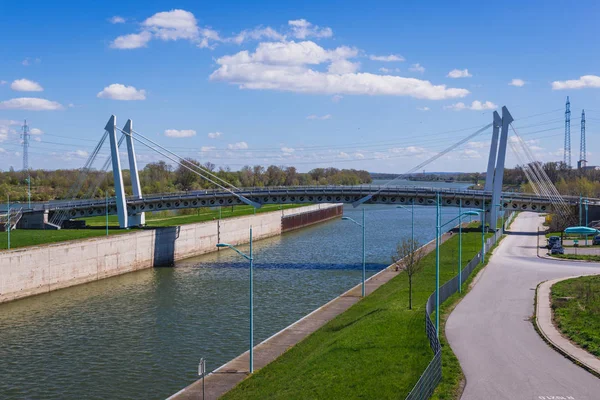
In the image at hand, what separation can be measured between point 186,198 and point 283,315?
34.4 m

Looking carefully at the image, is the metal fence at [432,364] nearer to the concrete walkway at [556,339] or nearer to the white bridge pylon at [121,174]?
the concrete walkway at [556,339]

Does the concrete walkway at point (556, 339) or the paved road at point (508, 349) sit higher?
the concrete walkway at point (556, 339)

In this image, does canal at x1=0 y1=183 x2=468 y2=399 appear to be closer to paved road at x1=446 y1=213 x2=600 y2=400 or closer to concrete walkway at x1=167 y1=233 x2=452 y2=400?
concrete walkway at x1=167 y1=233 x2=452 y2=400

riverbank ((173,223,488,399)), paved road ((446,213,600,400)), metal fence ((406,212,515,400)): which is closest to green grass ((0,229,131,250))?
riverbank ((173,223,488,399))

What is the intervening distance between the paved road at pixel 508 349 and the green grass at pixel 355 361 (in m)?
1.69

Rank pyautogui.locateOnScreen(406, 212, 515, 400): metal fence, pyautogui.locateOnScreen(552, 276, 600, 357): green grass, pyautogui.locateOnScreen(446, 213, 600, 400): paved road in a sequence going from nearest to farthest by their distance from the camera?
pyautogui.locateOnScreen(406, 212, 515, 400): metal fence < pyautogui.locateOnScreen(446, 213, 600, 400): paved road < pyautogui.locateOnScreen(552, 276, 600, 357): green grass

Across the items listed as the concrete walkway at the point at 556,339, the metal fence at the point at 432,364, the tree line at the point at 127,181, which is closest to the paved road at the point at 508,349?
the concrete walkway at the point at 556,339

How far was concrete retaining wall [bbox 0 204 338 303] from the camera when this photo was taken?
40625mm

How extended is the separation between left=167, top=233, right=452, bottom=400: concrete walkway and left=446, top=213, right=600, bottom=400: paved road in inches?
259

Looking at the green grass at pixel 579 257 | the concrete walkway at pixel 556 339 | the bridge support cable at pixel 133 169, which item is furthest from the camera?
the bridge support cable at pixel 133 169

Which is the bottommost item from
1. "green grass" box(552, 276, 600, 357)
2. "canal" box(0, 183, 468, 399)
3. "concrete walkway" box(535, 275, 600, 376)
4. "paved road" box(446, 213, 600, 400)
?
"canal" box(0, 183, 468, 399)

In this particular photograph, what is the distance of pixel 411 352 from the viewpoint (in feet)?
70.4

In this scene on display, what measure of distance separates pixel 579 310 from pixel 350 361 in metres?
12.4

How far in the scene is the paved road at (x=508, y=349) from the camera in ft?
57.5
